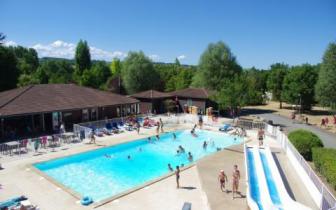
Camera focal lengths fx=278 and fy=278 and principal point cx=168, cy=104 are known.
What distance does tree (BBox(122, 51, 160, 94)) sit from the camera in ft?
172

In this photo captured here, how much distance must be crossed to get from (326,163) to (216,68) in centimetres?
3602

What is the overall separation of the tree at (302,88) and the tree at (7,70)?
142ft

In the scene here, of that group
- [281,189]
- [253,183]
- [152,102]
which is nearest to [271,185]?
[253,183]

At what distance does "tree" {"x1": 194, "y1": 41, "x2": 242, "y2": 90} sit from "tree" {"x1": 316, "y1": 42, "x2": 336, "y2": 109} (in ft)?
46.0

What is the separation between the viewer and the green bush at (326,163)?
1400cm

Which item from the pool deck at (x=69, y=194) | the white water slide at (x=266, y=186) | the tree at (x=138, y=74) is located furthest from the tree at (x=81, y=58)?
the white water slide at (x=266, y=186)

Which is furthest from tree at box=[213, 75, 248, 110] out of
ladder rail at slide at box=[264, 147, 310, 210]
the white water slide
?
ladder rail at slide at box=[264, 147, 310, 210]

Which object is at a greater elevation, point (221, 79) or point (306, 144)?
point (221, 79)

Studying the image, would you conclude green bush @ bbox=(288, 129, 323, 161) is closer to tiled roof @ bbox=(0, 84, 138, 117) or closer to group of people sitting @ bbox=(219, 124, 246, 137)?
group of people sitting @ bbox=(219, 124, 246, 137)

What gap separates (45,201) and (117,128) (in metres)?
16.1

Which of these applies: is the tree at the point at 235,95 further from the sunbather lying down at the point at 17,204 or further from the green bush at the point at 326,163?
the sunbather lying down at the point at 17,204

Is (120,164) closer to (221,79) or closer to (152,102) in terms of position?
(152,102)

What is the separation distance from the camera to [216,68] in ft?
163

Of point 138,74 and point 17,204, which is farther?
point 138,74
